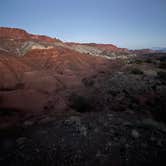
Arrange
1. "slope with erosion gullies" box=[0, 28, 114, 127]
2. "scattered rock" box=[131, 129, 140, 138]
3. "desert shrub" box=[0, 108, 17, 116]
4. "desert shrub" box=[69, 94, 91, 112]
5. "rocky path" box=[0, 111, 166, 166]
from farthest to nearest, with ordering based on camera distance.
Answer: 1. "slope with erosion gullies" box=[0, 28, 114, 127]
2. "desert shrub" box=[69, 94, 91, 112]
3. "desert shrub" box=[0, 108, 17, 116]
4. "scattered rock" box=[131, 129, 140, 138]
5. "rocky path" box=[0, 111, 166, 166]

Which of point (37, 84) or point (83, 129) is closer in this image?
point (83, 129)

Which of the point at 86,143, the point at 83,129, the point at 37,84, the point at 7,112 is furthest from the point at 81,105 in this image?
the point at 37,84

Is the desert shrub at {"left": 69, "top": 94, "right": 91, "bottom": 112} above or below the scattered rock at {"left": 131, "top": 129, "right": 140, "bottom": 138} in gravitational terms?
below

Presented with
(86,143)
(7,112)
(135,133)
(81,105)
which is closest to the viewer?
(86,143)

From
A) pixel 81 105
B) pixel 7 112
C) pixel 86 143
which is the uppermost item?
pixel 86 143

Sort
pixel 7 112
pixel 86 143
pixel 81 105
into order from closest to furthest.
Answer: pixel 86 143, pixel 7 112, pixel 81 105

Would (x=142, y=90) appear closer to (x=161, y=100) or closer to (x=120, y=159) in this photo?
(x=161, y=100)

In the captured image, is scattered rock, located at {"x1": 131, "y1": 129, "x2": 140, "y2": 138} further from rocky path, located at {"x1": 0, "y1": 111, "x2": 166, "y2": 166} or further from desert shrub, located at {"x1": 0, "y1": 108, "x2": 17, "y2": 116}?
desert shrub, located at {"x1": 0, "y1": 108, "x2": 17, "y2": 116}

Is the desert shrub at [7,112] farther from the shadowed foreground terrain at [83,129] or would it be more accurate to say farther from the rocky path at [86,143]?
the rocky path at [86,143]

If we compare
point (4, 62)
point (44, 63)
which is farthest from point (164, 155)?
point (44, 63)

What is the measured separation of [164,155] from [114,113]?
301 cm

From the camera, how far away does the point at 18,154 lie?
436 cm

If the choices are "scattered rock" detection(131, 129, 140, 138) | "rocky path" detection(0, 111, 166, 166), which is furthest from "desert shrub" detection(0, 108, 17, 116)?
"scattered rock" detection(131, 129, 140, 138)

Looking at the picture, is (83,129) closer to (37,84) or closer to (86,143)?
(86,143)
